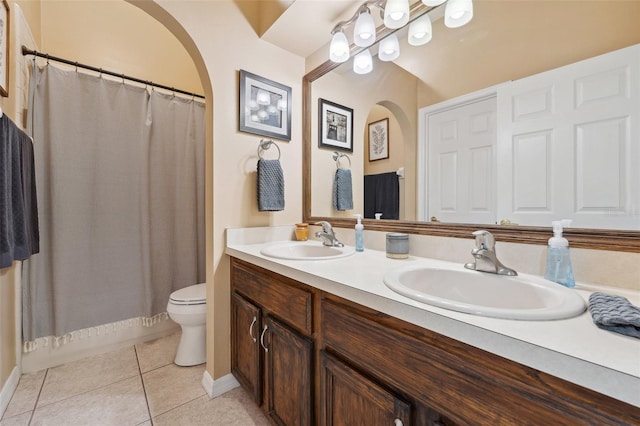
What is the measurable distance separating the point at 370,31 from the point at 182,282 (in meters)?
2.20

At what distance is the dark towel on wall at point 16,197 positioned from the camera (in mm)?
1240

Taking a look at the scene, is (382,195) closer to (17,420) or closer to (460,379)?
(460,379)

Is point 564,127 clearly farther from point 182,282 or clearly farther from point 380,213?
point 182,282

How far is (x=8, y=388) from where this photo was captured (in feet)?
4.71

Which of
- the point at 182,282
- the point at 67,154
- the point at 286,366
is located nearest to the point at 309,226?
the point at 286,366

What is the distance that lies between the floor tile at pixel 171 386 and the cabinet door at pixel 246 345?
27 centimetres

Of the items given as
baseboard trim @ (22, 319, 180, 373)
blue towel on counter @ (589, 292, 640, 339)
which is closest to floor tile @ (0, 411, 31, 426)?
baseboard trim @ (22, 319, 180, 373)

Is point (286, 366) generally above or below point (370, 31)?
below

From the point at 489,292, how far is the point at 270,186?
121 centimetres

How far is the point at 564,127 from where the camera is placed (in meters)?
0.86

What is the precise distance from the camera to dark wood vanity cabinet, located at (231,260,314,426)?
974mm

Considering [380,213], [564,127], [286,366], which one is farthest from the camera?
[380,213]

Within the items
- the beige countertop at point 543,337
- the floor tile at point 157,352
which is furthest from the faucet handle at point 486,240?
the floor tile at point 157,352

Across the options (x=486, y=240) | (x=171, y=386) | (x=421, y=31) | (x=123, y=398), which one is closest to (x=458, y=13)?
(x=421, y=31)
